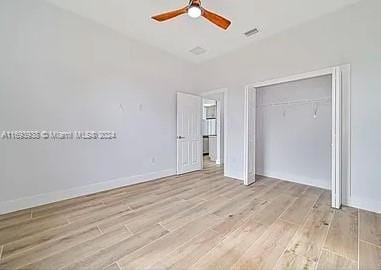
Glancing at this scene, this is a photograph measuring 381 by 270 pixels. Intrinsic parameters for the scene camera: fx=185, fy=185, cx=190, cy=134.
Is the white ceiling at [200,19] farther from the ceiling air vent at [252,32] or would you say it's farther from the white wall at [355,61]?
the white wall at [355,61]

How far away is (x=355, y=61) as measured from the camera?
9.28 ft

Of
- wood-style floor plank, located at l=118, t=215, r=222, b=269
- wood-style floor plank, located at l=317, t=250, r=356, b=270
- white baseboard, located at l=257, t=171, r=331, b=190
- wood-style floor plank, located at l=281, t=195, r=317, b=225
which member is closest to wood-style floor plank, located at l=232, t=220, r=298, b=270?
wood-style floor plank, located at l=281, t=195, r=317, b=225

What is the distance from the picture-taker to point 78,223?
2303 mm

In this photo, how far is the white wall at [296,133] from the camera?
12.4 feet

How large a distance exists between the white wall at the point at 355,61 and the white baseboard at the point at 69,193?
341 cm

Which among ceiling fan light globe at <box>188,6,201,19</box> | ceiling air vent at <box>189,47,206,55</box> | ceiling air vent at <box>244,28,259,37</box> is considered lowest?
ceiling fan light globe at <box>188,6,201,19</box>

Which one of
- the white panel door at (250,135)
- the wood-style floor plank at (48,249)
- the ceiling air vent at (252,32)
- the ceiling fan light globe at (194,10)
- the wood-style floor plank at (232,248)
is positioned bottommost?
the wood-style floor plank at (232,248)

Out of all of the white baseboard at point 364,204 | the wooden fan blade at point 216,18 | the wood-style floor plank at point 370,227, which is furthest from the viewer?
the white baseboard at point 364,204

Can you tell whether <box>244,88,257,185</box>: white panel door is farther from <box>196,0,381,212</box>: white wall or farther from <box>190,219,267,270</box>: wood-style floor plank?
<box>190,219,267,270</box>: wood-style floor plank

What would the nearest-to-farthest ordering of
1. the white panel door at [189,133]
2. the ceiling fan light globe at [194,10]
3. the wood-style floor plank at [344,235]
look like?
1. the wood-style floor plank at [344,235]
2. the ceiling fan light globe at [194,10]
3. the white panel door at [189,133]

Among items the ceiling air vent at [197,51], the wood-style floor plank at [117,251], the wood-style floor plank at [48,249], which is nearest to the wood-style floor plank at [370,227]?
the wood-style floor plank at [117,251]

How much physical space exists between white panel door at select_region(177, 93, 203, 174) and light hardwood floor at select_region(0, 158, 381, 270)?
5.68 ft

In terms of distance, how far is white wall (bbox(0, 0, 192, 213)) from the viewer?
2635mm

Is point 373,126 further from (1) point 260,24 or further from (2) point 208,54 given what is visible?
(2) point 208,54
